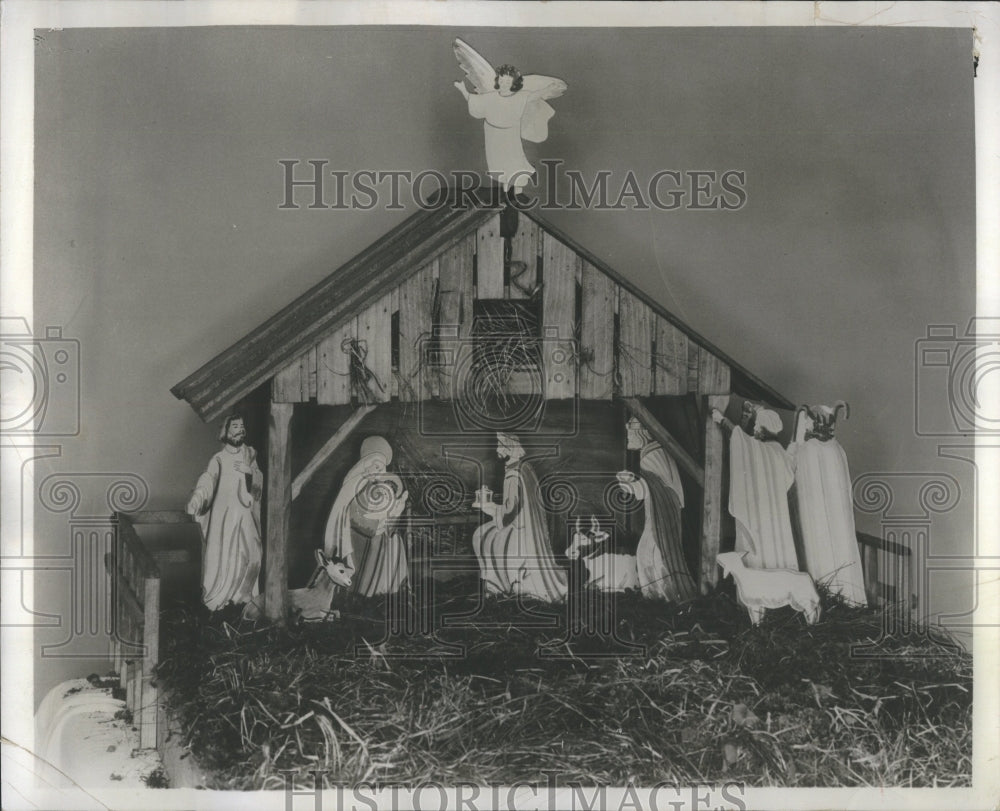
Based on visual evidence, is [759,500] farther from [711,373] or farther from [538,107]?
[538,107]

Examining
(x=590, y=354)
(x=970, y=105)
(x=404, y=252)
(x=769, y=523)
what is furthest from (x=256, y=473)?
(x=970, y=105)

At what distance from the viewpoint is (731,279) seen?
3.49m

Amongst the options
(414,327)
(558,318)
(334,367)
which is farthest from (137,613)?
(558,318)

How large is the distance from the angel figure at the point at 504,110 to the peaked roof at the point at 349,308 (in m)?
0.13

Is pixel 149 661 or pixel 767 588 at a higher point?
pixel 767 588

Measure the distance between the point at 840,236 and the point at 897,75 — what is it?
60 centimetres

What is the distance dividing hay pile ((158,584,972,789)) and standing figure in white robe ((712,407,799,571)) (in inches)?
7.4

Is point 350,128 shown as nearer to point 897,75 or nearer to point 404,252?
point 404,252

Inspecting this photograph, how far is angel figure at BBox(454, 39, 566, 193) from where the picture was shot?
3328mm

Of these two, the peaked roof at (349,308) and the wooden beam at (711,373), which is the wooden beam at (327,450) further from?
the wooden beam at (711,373)

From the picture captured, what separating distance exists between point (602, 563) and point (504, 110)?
60.9 inches

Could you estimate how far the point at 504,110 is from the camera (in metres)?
3.33

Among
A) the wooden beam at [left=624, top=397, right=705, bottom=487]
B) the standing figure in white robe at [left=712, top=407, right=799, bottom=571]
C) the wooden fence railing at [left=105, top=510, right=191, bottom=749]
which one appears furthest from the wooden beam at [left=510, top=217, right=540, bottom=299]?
the wooden fence railing at [left=105, top=510, right=191, bottom=749]

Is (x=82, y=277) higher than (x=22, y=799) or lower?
higher
